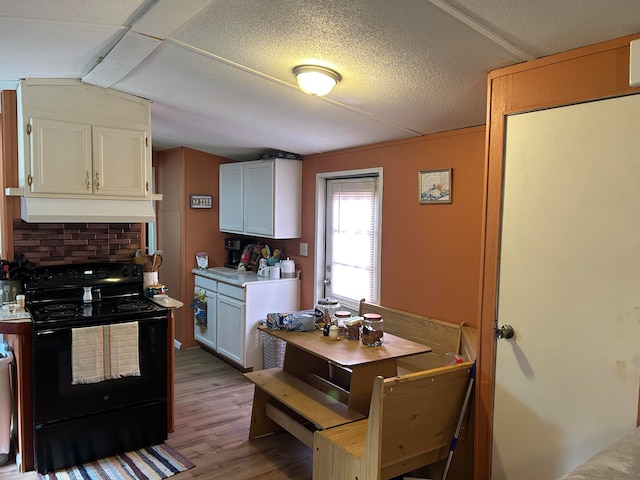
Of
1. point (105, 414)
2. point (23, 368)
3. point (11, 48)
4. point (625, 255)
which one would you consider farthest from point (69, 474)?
point (625, 255)

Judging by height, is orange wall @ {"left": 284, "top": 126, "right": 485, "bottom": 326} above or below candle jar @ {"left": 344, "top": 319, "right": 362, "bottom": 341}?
above

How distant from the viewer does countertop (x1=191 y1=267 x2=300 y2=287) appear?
4.39 m

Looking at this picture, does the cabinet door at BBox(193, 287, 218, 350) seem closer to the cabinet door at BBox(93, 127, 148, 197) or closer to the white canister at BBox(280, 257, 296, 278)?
the white canister at BBox(280, 257, 296, 278)

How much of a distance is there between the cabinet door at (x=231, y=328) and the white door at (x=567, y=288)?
268cm

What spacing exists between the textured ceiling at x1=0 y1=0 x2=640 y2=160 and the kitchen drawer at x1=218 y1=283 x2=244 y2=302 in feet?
5.30

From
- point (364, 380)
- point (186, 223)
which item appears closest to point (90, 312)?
point (364, 380)

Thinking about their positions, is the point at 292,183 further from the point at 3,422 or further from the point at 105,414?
the point at 3,422

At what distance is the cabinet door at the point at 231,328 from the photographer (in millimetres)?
4367

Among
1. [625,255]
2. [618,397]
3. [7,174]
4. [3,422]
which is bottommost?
[3,422]

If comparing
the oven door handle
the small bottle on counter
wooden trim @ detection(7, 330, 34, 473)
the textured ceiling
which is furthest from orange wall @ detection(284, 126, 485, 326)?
wooden trim @ detection(7, 330, 34, 473)

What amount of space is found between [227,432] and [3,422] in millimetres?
1344

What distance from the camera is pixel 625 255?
5.68 ft

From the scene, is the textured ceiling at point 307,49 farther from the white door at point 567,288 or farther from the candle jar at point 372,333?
the candle jar at point 372,333

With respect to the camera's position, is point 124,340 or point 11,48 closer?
point 11,48
